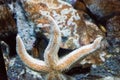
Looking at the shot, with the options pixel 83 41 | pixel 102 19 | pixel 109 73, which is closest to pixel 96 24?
pixel 102 19

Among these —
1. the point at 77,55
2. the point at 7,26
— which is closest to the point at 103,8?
the point at 77,55

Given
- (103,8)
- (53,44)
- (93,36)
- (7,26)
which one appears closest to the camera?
(53,44)

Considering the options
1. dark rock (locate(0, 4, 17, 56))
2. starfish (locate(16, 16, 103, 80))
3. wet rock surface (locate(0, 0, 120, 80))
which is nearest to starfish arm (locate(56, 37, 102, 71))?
starfish (locate(16, 16, 103, 80))

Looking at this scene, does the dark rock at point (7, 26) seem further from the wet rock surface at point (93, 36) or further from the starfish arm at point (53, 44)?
the starfish arm at point (53, 44)

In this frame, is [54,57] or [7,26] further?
[7,26]

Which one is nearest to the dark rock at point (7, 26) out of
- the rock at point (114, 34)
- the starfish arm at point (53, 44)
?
the starfish arm at point (53, 44)

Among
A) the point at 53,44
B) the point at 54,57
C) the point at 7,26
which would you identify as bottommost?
the point at 54,57

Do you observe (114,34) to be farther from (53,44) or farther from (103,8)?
(53,44)

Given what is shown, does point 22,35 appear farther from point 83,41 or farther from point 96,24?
point 96,24
